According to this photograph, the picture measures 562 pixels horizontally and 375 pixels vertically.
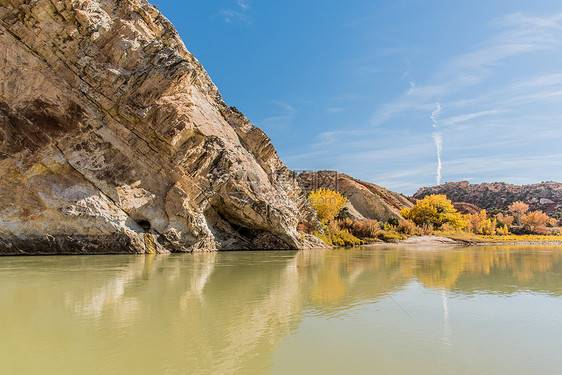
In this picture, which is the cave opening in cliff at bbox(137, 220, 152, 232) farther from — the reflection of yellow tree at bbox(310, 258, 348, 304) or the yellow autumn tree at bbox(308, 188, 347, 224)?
the yellow autumn tree at bbox(308, 188, 347, 224)

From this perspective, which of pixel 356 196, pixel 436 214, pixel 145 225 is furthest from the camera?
pixel 356 196

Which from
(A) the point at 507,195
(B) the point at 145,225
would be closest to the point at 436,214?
(B) the point at 145,225

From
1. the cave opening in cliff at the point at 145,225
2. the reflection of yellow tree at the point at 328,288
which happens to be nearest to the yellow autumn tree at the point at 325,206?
the cave opening in cliff at the point at 145,225

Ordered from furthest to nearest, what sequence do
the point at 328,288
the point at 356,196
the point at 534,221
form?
the point at 356,196
the point at 534,221
the point at 328,288

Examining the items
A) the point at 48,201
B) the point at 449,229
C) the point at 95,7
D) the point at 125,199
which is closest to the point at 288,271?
the point at 125,199

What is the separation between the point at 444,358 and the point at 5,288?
896cm

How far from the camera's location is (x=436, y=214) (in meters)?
46.2

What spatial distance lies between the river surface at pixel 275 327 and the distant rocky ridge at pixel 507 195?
86.2 m

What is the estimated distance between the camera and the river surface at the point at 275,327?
3.76 metres

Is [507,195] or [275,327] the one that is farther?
[507,195]

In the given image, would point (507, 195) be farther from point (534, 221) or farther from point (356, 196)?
point (356, 196)

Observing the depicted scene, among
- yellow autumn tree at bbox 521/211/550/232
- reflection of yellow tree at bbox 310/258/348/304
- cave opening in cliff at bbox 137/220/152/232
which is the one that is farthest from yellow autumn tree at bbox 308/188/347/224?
yellow autumn tree at bbox 521/211/550/232

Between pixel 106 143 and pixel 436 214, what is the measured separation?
40.7 metres

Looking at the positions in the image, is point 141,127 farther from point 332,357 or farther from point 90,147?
point 332,357
